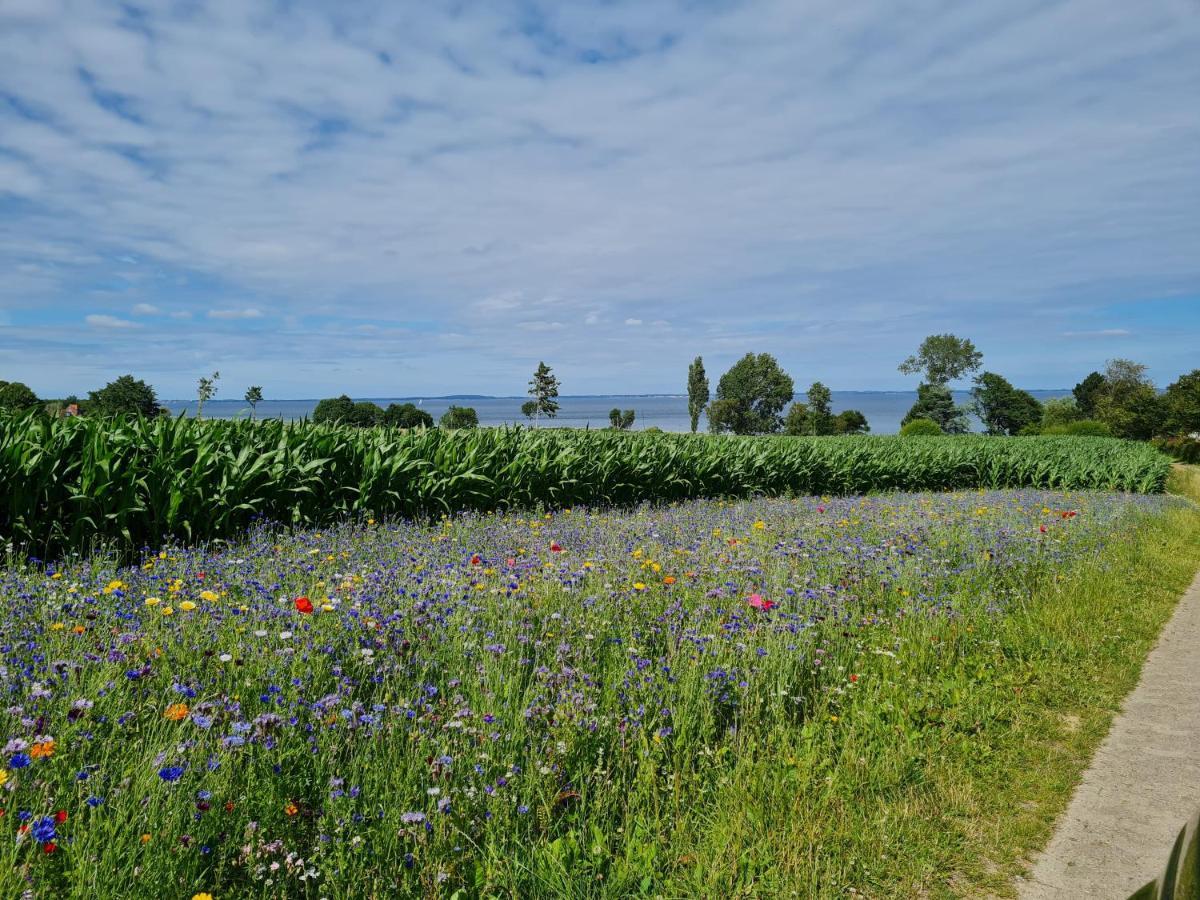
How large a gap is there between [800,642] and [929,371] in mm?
104262

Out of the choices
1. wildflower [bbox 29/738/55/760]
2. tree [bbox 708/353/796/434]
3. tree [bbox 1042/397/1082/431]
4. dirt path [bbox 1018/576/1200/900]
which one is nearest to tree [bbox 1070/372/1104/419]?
tree [bbox 1042/397/1082/431]

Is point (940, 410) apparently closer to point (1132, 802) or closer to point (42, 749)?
point (1132, 802)

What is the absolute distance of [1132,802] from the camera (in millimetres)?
3719

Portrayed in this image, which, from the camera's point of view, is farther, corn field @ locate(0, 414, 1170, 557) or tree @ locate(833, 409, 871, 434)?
tree @ locate(833, 409, 871, 434)

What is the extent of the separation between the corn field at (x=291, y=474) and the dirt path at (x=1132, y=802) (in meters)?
7.43

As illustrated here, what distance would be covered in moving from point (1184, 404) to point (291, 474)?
2495 inches

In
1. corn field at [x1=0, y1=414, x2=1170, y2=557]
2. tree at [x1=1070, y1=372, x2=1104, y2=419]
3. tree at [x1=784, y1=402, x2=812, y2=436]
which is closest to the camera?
corn field at [x1=0, y1=414, x2=1170, y2=557]

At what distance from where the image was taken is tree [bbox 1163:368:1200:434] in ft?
161

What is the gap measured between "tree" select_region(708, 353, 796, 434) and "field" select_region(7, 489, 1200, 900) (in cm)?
10115

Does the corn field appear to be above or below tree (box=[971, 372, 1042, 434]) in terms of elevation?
below

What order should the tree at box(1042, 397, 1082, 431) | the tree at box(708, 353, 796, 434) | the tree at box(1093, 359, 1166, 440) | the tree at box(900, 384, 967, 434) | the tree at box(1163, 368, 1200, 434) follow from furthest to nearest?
1. the tree at box(708, 353, 796, 434)
2. the tree at box(900, 384, 967, 434)
3. the tree at box(1042, 397, 1082, 431)
4. the tree at box(1093, 359, 1166, 440)
5. the tree at box(1163, 368, 1200, 434)

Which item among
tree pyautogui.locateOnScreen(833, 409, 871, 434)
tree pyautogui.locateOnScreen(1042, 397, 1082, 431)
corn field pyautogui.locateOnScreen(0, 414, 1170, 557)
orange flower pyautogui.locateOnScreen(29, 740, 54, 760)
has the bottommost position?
orange flower pyautogui.locateOnScreen(29, 740, 54, 760)

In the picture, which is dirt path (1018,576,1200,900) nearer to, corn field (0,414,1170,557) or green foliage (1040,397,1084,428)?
corn field (0,414,1170,557)

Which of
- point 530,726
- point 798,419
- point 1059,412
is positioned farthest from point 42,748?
point 1059,412
